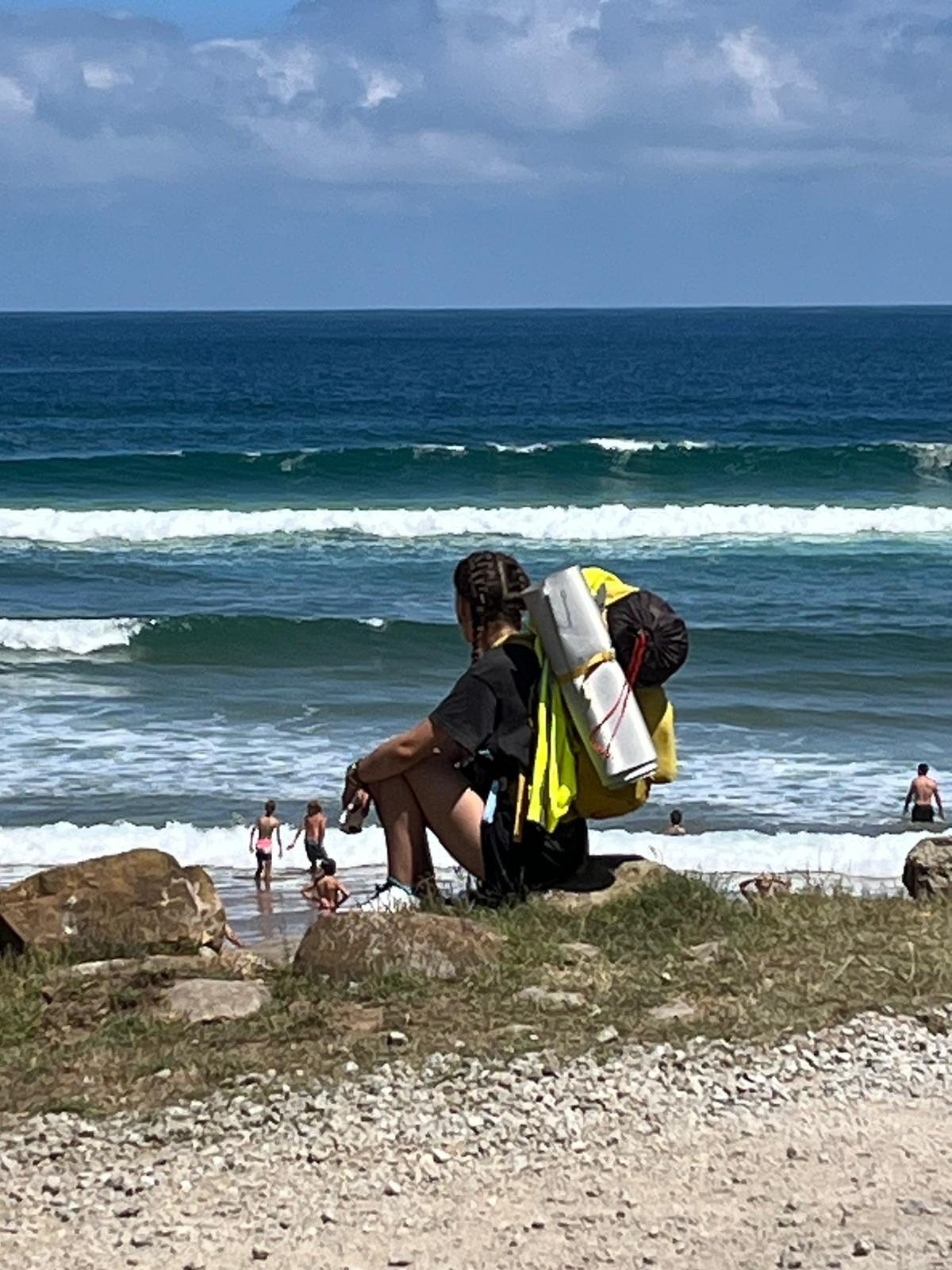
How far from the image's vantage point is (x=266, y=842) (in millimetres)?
12812

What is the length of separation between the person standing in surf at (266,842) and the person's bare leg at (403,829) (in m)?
5.89

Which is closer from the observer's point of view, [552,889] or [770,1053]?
[770,1053]

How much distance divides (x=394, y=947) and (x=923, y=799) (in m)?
8.88

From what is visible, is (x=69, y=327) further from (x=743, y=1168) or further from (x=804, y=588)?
(x=743, y=1168)

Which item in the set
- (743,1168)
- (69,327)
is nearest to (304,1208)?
(743,1168)

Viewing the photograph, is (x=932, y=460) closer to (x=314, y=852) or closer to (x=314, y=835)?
(x=314, y=835)

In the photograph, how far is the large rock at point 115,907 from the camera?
20.3 feet

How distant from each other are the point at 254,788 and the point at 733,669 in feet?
21.7

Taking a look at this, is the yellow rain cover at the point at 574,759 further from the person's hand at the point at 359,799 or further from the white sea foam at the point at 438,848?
the white sea foam at the point at 438,848

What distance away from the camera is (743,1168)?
4.40 metres

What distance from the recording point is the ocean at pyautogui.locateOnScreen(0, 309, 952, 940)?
1455 centimetres

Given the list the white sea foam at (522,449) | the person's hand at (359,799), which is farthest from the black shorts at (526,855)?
the white sea foam at (522,449)

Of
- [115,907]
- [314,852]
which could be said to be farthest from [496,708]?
[314,852]

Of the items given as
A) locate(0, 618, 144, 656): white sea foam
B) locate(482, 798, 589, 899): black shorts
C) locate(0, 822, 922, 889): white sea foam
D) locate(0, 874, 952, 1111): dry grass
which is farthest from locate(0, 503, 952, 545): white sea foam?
locate(0, 874, 952, 1111): dry grass
